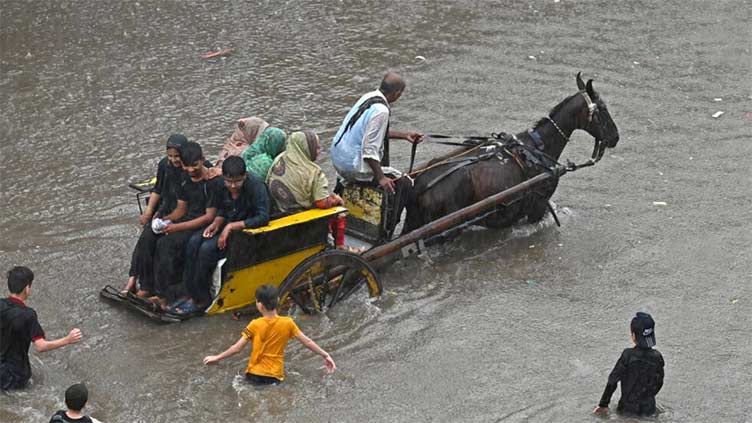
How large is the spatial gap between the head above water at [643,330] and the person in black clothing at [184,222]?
3.24 metres

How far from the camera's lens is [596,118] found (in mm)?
9945

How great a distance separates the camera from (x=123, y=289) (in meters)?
8.59

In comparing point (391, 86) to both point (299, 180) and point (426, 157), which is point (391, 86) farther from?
point (426, 157)

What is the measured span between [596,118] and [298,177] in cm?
340

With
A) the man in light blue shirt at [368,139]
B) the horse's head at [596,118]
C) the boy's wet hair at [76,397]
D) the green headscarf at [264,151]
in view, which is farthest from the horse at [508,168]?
the boy's wet hair at [76,397]

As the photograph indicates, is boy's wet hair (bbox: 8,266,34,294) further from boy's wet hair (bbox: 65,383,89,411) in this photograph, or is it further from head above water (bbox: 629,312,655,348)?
head above water (bbox: 629,312,655,348)

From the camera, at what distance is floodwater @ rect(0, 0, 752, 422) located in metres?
7.36

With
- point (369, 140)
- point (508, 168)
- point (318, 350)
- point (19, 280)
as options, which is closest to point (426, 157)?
point (508, 168)

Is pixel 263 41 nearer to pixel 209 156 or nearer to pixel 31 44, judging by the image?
pixel 31 44

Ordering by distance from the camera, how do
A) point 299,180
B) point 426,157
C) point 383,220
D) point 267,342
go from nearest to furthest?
point 267,342 < point 299,180 < point 383,220 < point 426,157

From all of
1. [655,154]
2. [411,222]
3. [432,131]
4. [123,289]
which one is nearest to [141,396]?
[123,289]

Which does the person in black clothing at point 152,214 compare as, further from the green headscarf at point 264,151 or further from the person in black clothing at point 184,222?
the green headscarf at point 264,151

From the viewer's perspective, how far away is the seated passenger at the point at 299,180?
8039 millimetres

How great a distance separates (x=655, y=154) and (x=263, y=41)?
6.43 m
